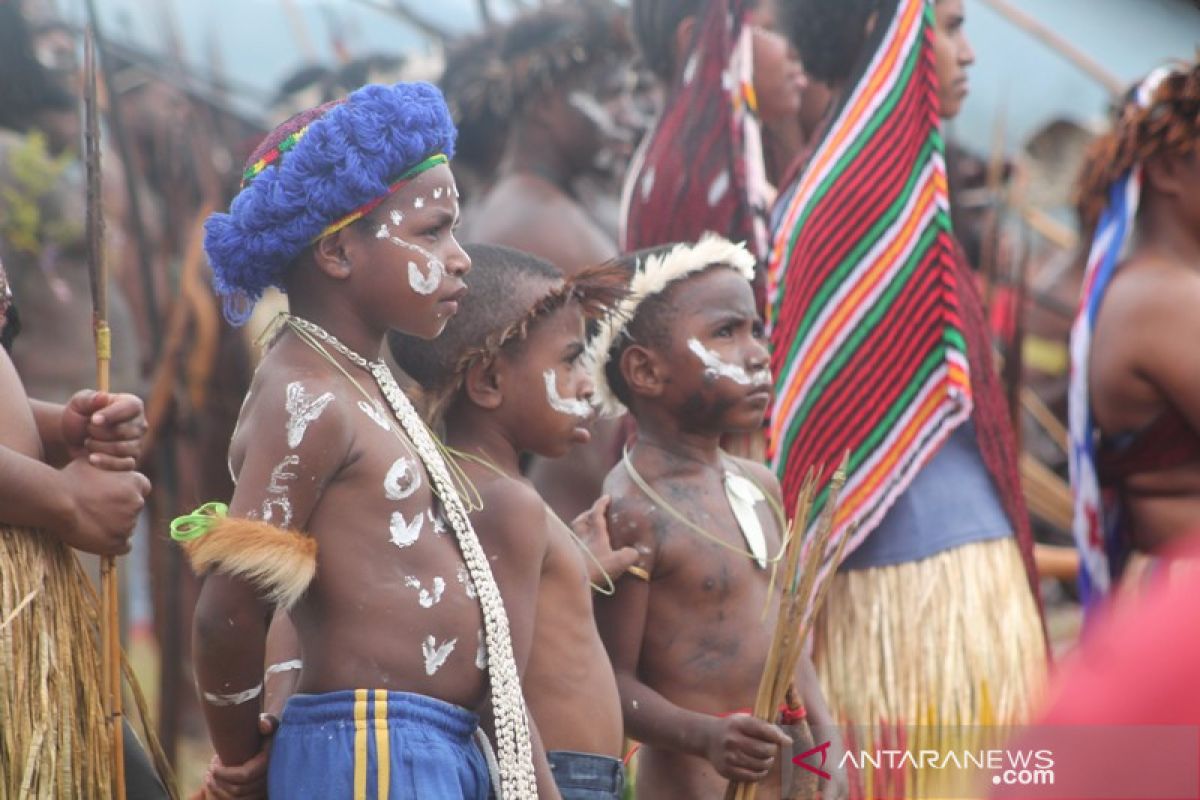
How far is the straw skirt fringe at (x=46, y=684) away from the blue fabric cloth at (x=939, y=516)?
1756 mm

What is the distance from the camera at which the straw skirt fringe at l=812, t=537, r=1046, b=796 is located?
403 cm

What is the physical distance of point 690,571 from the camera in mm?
3508

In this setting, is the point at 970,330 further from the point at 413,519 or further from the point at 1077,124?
the point at 1077,124

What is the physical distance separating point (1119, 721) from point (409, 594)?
147 centimetres

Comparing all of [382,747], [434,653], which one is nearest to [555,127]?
[434,653]

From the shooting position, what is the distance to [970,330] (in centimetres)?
423

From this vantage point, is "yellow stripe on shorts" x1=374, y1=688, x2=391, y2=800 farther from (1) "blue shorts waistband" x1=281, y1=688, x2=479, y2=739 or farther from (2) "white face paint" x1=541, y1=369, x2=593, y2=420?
(2) "white face paint" x1=541, y1=369, x2=593, y2=420

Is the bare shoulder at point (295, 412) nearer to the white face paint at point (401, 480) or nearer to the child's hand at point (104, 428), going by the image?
the white face paint at point (401, 480)

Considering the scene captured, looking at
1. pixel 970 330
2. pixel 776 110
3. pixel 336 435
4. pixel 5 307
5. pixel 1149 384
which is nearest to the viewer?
pixel 336 435

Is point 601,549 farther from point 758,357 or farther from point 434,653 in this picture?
point 434,653

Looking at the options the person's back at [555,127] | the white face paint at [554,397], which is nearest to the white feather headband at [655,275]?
the white face paint at [554,397]

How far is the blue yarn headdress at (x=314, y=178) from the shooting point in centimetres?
291

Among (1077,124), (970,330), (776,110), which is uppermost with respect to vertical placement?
(1077,124)

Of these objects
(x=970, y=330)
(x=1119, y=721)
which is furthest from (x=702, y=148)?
(x=1119, y=721)
